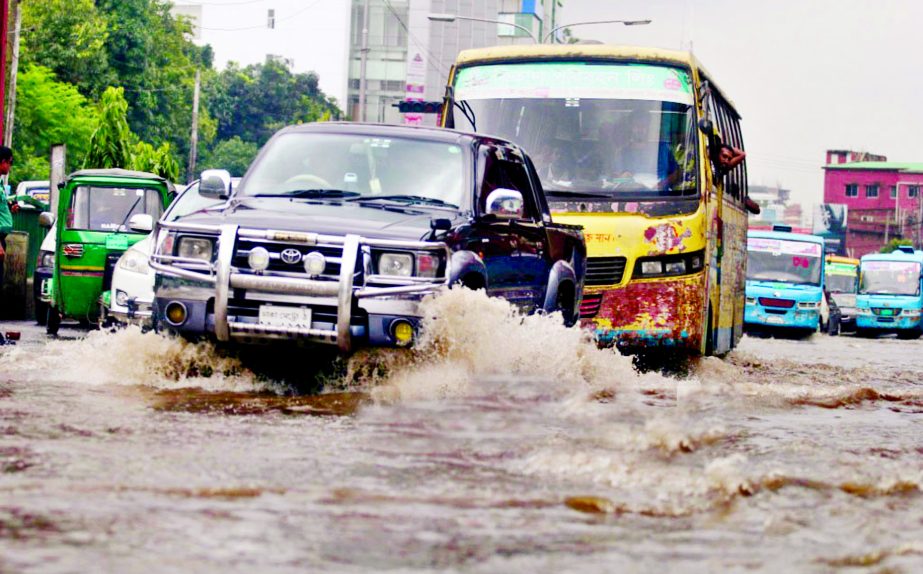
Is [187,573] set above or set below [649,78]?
below

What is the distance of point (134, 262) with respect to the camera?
567 inches

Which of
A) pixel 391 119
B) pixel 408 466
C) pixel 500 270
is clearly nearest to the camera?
pixel 408 466

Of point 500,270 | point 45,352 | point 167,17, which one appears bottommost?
point 45,352

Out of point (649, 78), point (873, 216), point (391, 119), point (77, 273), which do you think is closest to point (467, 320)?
point (649, 78)

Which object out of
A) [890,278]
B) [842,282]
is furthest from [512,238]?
[842,282]

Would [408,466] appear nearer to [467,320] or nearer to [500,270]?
[467,320]

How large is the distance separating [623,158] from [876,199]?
11000 centimetres

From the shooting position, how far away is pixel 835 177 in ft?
403

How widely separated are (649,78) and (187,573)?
10583 millimetres

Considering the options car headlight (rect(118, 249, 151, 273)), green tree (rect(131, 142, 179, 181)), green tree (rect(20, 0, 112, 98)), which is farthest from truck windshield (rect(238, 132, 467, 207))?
green tree (rect(20, 0, 112, 98))

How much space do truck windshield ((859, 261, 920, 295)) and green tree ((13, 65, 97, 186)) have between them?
26686 millimetres

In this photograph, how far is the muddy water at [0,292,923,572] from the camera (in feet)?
16.4

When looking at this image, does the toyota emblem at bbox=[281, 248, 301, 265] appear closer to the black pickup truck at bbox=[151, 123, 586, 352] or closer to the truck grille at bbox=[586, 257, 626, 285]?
the black pickup truck at bbox=[151, 123, 586, 352]

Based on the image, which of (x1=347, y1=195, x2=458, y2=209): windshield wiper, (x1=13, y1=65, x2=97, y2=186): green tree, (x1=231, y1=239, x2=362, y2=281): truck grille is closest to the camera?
(x1=231, y1=239, x2=362, y2=281): truck grille
